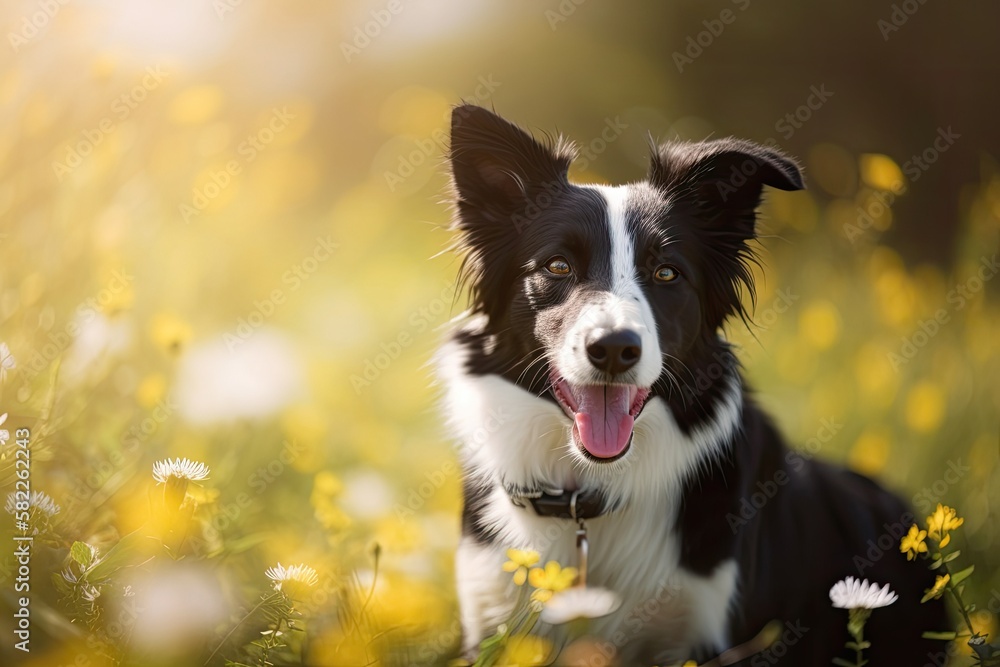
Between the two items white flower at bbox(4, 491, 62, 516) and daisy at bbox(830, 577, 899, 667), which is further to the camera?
white flower at bbox(4, 491, 62, 516)

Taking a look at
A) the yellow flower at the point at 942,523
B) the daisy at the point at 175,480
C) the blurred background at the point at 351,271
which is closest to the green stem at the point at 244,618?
the blurred background at the point at 351,271

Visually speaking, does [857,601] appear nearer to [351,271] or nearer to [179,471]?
[179,471]

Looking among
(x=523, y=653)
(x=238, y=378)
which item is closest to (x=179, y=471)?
(x=238, y=378)

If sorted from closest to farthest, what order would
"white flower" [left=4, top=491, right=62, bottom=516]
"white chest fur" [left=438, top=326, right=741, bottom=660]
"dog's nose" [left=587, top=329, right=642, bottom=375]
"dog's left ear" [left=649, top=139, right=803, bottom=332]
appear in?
"dog's nose" [left=587, top=329, right=642, bottom=375] < "white chest fur" [left=438, top=326, right=741, bottom=660] < "dog's left ear" [left=649, top=139, right=803, bottom=332] < "white flower" [left=4, top=491, right=62, bottom=516]

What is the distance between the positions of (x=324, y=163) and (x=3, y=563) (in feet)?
6.14

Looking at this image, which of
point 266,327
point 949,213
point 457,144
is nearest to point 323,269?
point 266,327

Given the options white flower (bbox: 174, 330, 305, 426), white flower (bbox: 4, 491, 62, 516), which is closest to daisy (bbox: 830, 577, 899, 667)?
white flower (bbox: 174, 330, 305, 426)

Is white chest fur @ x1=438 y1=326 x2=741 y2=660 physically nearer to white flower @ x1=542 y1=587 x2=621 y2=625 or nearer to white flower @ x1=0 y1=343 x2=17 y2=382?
white flower @ x1=542 y1=587 x2=621 y2=625

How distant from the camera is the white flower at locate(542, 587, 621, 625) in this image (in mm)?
1925

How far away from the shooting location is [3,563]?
2.48 metres

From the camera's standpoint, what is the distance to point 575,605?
1968 millimetres

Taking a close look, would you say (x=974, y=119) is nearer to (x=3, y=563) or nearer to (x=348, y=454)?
(x=348, y=454)

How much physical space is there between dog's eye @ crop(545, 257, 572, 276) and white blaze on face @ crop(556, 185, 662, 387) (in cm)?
13

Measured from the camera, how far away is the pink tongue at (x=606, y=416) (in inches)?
86.3
